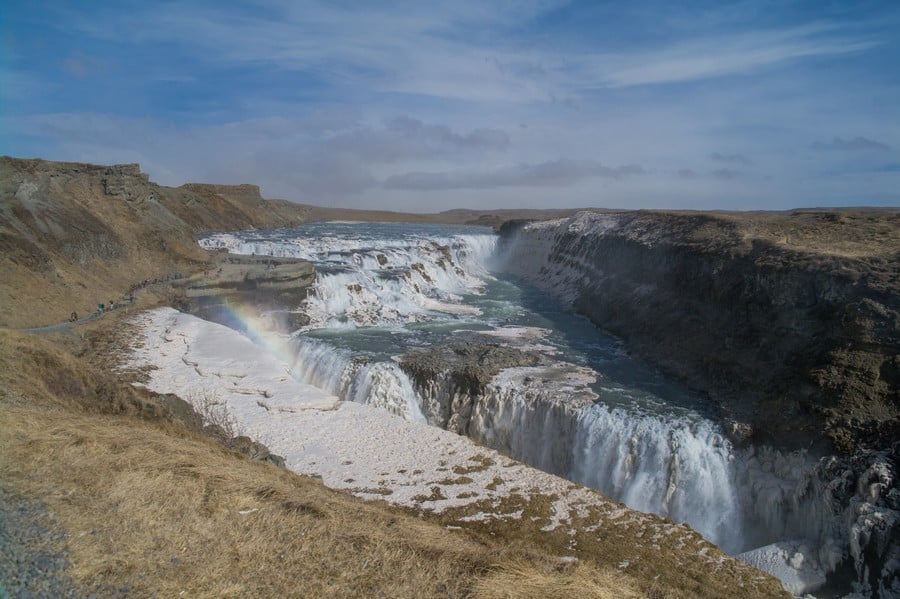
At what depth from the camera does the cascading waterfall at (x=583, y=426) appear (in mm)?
10555

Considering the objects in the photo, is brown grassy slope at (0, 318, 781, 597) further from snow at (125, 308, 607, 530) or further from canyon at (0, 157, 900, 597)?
canyon at (0, 157, 900, 597)

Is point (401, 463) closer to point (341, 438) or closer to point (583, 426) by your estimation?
point (341, 438)

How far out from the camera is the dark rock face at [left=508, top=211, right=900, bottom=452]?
11.3 metres

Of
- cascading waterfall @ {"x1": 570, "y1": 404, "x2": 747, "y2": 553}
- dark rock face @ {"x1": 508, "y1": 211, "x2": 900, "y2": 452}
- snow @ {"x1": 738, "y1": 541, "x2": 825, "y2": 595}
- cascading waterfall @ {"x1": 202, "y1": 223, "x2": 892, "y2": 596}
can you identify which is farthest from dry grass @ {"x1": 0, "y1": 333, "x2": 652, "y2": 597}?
dark rock face @ {"x1": 508, "y1": 211, "x2": 900, "y2": 452}

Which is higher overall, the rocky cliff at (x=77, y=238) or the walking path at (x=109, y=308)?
the rocky cliff at (x=77, y=238)

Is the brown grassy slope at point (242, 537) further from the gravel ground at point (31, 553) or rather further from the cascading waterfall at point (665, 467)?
the cascading waterfall at point (665, 467)

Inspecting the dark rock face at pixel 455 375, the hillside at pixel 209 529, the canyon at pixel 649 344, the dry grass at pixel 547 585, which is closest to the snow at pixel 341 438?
the canyon at pixel 649 344

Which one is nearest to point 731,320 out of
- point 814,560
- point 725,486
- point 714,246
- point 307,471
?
point 714,246

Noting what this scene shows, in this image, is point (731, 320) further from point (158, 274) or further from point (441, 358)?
point (158, 274)

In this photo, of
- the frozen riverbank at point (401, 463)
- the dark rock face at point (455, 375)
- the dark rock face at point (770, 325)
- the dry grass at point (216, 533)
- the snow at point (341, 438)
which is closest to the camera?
the dry grass at point (216, 533)

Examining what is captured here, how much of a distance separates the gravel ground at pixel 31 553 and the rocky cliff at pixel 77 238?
13534 millimetres

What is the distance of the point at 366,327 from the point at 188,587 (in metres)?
17.7

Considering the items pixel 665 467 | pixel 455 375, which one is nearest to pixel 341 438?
pixel 455 375

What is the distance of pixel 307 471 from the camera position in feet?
36.1
